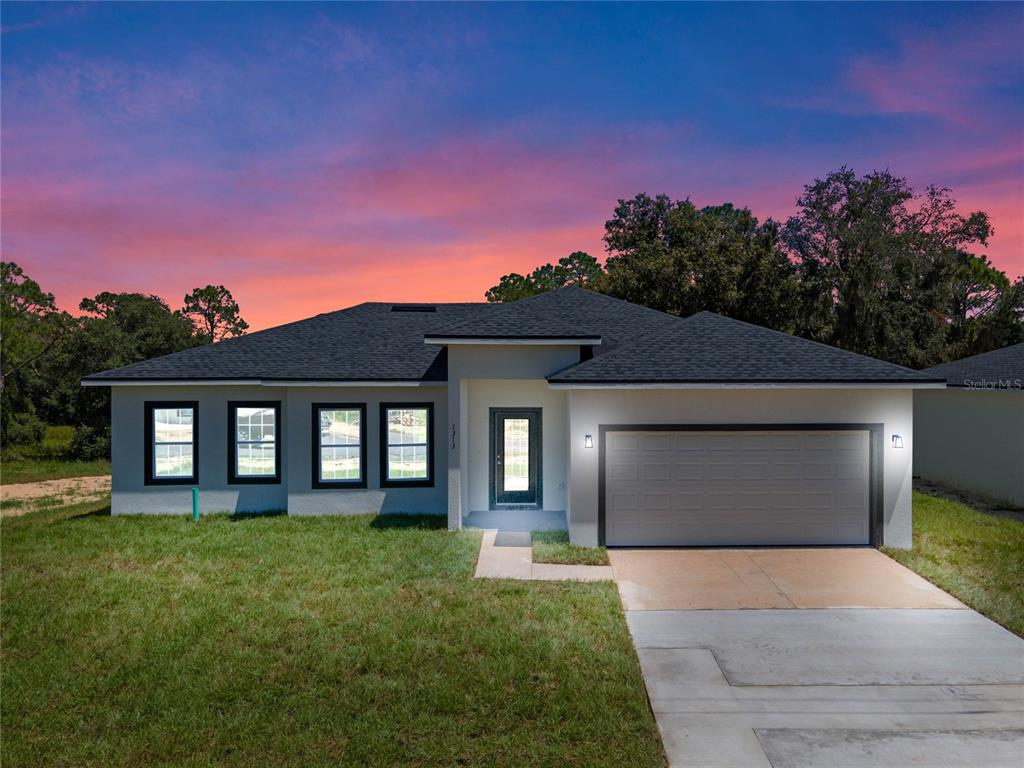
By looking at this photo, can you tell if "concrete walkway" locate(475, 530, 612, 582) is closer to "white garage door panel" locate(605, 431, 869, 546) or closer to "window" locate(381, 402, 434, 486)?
"white garage door panel" locate(605, 431, 869, 546)

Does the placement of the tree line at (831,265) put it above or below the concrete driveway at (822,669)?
above

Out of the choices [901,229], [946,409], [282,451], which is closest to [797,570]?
[282,451]

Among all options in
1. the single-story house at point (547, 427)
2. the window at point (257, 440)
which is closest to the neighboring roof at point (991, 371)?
the single-story house at point (547, 427)

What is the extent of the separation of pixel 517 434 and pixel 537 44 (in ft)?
29.9

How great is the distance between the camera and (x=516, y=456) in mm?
13211

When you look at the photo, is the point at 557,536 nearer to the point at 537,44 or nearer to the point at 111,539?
the point at 111,539

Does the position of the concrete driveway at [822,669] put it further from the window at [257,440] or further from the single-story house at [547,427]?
the window at [257,440]

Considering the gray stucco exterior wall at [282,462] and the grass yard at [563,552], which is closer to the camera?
the grass yard at [563,552]

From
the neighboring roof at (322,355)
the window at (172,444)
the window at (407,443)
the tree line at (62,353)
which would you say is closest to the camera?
the neighboring roof at (322,355)

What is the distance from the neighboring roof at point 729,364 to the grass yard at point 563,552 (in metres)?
2.89

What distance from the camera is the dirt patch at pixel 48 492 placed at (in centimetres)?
1641

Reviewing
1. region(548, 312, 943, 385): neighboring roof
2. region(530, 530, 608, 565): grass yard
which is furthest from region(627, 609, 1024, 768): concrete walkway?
region(548, 312, 943, 385): neighboring roof

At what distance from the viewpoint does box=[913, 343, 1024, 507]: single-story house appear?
1438 centimetres

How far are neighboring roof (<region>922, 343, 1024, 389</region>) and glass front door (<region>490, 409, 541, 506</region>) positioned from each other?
953 centimetres
